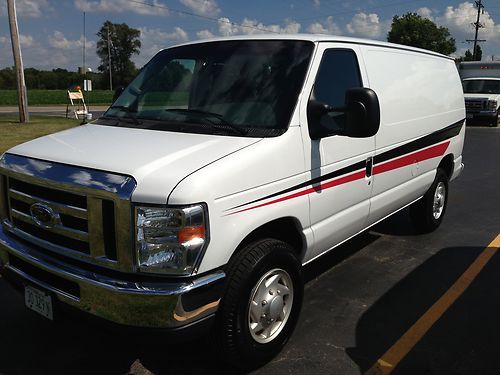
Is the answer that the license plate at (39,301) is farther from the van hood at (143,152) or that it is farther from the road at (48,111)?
the road at (48,111)

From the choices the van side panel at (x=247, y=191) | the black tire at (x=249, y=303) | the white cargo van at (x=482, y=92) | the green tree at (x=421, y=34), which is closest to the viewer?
the van side panel at (x=247, y=191)

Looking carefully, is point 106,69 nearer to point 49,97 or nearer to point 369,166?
point 49,97

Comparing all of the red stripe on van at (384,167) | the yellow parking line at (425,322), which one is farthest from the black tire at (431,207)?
the yellow parking line at (425,322)

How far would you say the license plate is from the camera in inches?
109

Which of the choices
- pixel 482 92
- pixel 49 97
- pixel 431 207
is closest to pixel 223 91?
pixel 431 207

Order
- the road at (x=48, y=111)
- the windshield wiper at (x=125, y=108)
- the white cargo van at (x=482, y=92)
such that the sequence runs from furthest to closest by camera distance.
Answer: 1. the road at (x=48, y=111)
2. the white cargo van at (x=482, y=92)
3. the windshield wiper at (x=125, y=108)

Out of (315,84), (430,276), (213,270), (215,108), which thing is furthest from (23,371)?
(430,276)

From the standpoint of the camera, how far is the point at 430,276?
4.54 m

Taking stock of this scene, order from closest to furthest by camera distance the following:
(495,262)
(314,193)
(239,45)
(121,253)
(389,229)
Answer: (121,253) < (314,193) < (239,45) < (495,262) < (389,229)

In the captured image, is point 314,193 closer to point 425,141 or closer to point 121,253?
point 121,253

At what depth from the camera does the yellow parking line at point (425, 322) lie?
3094 millimetres

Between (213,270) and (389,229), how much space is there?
4.04 metres

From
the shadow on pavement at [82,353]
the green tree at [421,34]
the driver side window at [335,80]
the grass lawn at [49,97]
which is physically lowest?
the grass lawn at [49,97]

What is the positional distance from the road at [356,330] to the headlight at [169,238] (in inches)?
15.8
